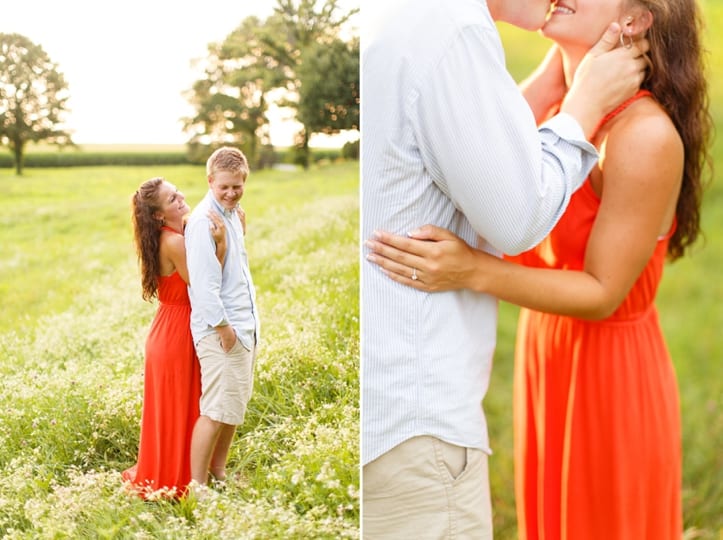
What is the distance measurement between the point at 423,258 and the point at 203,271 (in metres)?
0.45

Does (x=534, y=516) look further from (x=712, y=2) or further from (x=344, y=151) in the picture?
(x=712, y=2)

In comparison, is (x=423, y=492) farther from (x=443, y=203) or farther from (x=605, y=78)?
(x=605, y=78)

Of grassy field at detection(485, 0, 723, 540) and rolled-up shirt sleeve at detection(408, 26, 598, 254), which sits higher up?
rolled-up shirt sleeve at detection(408, 26, 598, 254)

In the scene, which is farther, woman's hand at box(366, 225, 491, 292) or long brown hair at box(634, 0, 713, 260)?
long brown hair at box(634, 0, 713, 260)

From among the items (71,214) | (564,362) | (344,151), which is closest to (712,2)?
(564,362)

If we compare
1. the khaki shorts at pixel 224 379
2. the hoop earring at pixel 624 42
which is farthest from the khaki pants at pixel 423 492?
the hoop earring at pixel 624 42

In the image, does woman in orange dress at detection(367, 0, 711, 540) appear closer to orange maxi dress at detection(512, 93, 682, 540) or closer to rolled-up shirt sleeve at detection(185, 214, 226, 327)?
orange maxi dress at detection(512, 93, 682, 540)

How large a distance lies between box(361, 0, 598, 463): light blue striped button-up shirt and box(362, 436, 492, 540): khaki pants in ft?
0.11

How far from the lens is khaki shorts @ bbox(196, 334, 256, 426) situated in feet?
5.52

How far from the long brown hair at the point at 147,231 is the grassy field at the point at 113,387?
0.07 ft

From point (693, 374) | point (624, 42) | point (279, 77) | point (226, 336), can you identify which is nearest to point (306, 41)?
A: point (279, 77)

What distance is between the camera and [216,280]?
167 centimetres

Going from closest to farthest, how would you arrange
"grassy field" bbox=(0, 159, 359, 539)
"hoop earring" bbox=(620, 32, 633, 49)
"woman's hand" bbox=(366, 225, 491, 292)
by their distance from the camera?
"woman's hand" bbox=(366, 225, 491, 292), "grassy field" bbox=(0, 159, 359, 539), "hoop earring" bbox=(620, 32, 633, 49)

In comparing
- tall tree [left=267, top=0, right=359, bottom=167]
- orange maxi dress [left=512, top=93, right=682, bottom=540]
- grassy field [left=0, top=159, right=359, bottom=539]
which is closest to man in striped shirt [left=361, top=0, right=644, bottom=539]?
grassy field [left=0, top=159, right=359, bottom=539]
